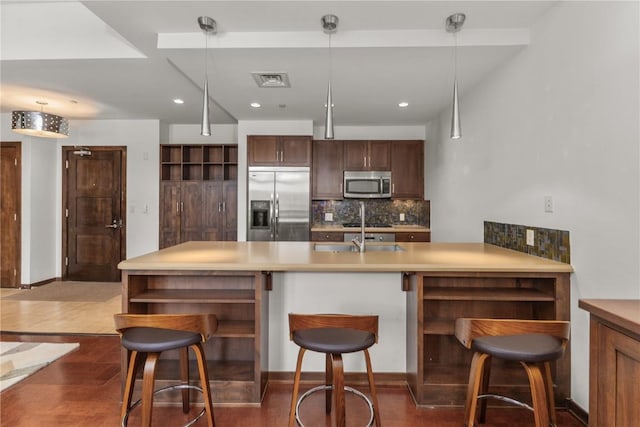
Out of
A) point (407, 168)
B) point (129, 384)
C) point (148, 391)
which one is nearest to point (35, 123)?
point (129, 384)

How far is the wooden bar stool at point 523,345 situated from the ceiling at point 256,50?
196cm

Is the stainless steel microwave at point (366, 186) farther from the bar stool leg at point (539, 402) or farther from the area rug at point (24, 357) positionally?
the bar stool leg at point (539, 402)

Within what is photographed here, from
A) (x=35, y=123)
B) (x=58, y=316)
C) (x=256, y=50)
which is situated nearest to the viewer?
(x=256, y=50)

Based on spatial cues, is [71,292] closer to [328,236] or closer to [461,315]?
[328,236]

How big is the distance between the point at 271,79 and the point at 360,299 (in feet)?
7.21

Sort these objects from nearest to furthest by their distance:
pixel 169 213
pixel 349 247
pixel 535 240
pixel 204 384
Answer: pixel 204 384 → pixel 535 240 → pixel 349 247 → pixel 169 213

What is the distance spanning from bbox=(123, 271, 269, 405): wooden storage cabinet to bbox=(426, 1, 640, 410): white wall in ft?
6.20

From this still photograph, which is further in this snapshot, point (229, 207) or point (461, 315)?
point (229, 207)

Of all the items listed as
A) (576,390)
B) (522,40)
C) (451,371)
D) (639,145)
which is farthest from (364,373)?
(522,40)

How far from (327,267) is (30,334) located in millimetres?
3211

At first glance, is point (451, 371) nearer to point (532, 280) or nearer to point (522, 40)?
point (532, 280)

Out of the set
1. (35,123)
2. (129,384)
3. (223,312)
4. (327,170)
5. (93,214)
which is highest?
(35,123)

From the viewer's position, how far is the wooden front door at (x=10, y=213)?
5.30 metres

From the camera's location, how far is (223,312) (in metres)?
2.45
